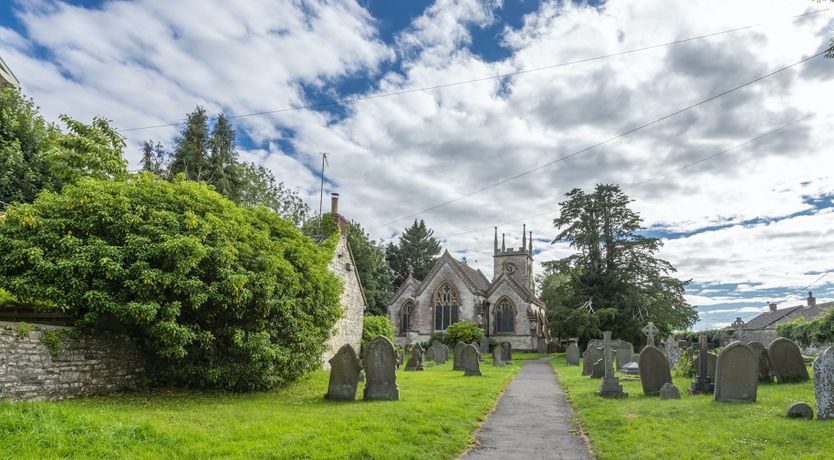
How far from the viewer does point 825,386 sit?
8.39 m

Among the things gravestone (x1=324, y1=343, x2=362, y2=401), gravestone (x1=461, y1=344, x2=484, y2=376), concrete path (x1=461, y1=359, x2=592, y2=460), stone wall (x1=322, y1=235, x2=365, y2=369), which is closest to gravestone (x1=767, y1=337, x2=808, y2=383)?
concrete path (x1=461, y1=359, x2=592, y2=460)

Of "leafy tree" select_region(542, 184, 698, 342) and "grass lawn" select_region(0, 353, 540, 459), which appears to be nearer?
"grass lawn" select_region(0, 353, 540, 459)

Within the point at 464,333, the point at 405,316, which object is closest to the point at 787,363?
the point at 464,333

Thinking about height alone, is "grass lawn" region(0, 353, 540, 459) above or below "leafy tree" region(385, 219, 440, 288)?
below

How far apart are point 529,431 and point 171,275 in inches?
302

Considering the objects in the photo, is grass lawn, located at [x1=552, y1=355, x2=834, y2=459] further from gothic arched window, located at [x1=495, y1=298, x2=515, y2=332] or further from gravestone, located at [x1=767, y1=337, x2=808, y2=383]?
gothic arched window, located at [x1=495, y1=298, x2=515, y2=332]

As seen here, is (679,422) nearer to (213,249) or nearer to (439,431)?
(439,431)

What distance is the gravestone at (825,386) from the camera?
8320 mm

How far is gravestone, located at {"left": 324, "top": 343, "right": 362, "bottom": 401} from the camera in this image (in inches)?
461

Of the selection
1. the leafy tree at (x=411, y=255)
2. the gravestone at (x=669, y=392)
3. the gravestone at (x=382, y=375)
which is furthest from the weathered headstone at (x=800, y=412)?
the leafy tree at (x=411, y=255)

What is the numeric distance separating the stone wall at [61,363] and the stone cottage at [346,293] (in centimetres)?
1075

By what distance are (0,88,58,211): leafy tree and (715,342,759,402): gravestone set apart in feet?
87.9

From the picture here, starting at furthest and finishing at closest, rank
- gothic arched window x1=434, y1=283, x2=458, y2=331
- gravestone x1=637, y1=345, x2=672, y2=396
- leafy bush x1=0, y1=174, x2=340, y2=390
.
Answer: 1. gothic arched window x1=434, y1=283, x2=458, y2=331
2. gravestone x1=637, y1=345, x2=672, y2=396
3. leafy bush x1=0, y1=174, x2=340, y2=390

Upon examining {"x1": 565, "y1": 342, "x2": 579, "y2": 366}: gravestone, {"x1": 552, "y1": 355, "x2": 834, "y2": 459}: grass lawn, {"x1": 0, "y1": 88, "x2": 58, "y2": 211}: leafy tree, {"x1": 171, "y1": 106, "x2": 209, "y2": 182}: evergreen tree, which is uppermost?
{"x1": 171, "y1": 106, "x2": 209, "y2": 182}: evergreen tree
